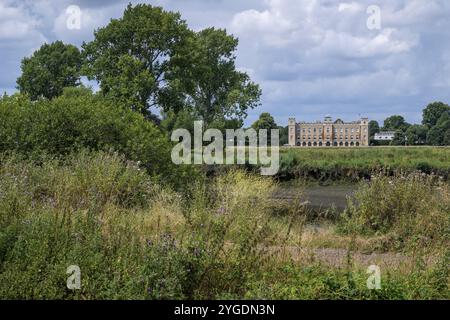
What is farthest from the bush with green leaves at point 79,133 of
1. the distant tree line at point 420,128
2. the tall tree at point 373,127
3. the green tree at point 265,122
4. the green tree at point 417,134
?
the tall tree at point 373,127

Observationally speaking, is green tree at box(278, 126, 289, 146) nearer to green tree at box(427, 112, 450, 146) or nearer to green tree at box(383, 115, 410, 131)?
green tree at box(427, 112, 450, 146)

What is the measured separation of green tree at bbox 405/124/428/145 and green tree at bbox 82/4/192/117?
74907 millimetres

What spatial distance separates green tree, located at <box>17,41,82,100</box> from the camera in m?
59.9

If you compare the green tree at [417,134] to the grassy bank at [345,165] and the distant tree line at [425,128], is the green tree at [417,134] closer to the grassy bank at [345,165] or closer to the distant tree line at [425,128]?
the distant tree line at [425,128]

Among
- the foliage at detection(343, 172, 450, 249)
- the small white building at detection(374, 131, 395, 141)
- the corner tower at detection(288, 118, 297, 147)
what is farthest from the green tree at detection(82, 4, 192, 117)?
the small white building at detection(374, 131, 395, 141)

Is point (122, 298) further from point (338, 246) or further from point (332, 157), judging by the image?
point (332, 157)

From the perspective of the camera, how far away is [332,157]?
46.2m

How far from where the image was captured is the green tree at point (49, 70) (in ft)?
196

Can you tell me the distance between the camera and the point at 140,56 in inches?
1522

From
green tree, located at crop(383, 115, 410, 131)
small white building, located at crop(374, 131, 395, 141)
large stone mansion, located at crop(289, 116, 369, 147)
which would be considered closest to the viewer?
large stone mansion, located at crop(289, 116, 369, 147)

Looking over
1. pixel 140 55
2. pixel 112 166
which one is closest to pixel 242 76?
pixel 140 55

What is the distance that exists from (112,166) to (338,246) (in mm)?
5215

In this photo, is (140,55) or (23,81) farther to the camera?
(23,81)

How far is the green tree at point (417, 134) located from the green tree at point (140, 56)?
7491 cm
